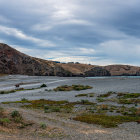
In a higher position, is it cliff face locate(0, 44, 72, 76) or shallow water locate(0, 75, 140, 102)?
cliff face locate(0, 44, 72, 76)

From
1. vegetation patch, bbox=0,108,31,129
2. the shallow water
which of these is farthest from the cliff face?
vegetation patch, bbox=0,108,31,129

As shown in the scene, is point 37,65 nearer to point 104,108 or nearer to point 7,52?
point 7,52

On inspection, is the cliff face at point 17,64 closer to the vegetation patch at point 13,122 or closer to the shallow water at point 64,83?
the shallow water at point 64,83

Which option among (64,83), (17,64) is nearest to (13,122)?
(64,83)

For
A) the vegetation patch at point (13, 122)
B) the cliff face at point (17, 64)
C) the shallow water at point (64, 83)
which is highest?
the cliff face at point (17, 64)

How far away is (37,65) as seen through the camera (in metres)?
139

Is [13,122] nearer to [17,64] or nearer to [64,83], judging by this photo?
[64,83]

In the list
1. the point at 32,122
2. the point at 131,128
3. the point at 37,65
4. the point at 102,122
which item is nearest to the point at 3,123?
the point at 32,122

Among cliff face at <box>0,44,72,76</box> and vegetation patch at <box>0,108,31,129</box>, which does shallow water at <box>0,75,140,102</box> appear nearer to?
vegetation patch at <box>0,108,31,129</box>

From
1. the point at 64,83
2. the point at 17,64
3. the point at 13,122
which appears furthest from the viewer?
the point at 17,64

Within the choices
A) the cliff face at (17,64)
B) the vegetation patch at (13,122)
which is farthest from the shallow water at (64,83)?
the cliff face at (17,64)

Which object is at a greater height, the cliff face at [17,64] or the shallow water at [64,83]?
the cliff face at [17,64]

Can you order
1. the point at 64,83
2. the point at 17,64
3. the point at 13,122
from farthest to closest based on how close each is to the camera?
the point at 17,64
the point at 64,83
the point at 13,122

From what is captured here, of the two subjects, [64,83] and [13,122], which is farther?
[64,83]
